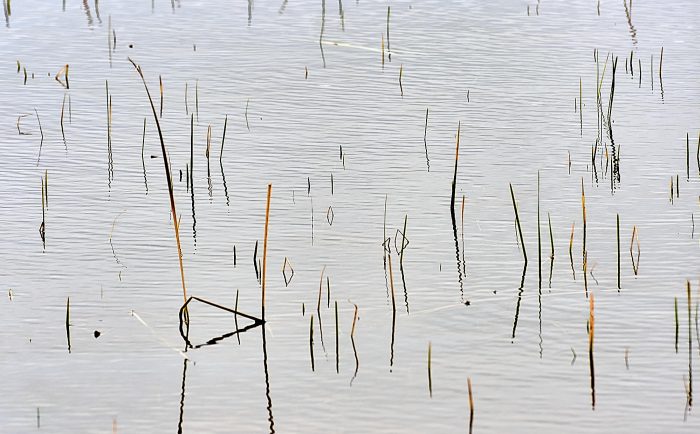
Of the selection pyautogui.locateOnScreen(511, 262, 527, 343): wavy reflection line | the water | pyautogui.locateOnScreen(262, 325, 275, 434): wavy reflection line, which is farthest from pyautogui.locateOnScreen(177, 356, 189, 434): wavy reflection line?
pyautogui.locateOnScreen(511, 262, 527, 343): wavy reflection line

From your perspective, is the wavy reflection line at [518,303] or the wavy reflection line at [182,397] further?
the wavy reflection line at [518,303]

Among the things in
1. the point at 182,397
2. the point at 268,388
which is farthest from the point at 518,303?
the point at 182,397

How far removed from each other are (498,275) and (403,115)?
7.12ft

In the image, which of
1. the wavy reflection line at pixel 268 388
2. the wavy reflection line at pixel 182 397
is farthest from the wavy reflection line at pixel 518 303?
the wavy reflection line at pixel 182 397

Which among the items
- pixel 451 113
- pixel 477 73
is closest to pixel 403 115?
pixel 451 113

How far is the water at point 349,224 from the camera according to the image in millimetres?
3469

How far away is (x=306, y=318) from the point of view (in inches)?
157

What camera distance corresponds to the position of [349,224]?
194 inches

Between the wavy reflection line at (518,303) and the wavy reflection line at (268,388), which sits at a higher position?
the wavy reflection line at (518,303)

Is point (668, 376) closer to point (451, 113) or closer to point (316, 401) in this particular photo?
point (316, 401)

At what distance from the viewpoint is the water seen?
347 centimetres

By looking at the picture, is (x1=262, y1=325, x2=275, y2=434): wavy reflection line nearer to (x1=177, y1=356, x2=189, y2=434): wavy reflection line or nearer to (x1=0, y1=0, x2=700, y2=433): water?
(x1=0, y1=0, x2=700, y2=433): water

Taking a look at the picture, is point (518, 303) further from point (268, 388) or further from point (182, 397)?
point (182, 397)

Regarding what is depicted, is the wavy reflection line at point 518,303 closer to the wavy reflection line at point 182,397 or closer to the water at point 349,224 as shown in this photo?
the water at point 349,224
